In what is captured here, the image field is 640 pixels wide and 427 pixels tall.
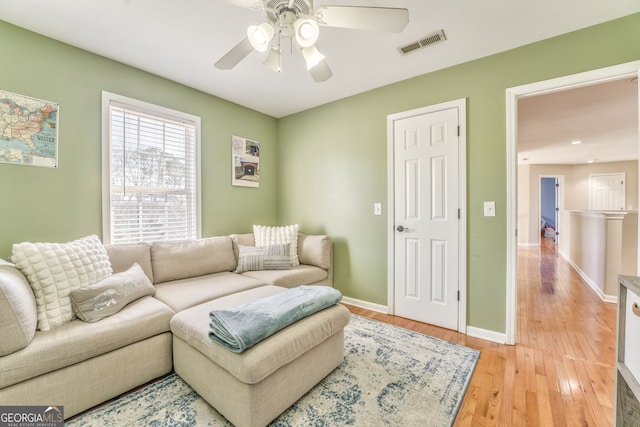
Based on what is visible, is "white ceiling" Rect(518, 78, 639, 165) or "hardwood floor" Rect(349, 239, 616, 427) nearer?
"hardwood floor" Rect(349, 239, 616, 427)

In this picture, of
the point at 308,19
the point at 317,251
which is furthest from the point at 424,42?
the point at 317,251

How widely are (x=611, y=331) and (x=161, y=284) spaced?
4.08 m

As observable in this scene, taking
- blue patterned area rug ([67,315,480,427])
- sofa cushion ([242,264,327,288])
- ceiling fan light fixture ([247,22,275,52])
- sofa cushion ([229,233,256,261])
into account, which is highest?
ceiling fan light fixture ([247,22,275,52])

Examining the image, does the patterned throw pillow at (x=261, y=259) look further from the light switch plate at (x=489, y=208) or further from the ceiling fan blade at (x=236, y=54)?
the light switch plate at (x=489, y=208)

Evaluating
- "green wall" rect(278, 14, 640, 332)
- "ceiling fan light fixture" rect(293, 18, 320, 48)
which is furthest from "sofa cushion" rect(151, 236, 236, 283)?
"ceiling fan light fixture" rect(293, 18, 320, 48)

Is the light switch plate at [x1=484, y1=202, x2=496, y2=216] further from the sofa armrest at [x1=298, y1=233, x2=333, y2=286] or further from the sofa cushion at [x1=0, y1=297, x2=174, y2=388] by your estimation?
the sofa cushion at [x1=0, y1=297, x2=174, y2=388]

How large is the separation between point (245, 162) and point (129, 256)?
66.4 inches

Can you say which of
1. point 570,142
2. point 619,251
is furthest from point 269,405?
point 570,142

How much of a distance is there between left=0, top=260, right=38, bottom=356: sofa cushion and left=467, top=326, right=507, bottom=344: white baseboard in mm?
3036

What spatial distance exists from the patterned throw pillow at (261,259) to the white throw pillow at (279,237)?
0.12 meters

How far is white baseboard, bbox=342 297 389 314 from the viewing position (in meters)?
2.95

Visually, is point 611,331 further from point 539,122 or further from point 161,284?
point 161,284

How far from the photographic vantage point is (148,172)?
8.61ft

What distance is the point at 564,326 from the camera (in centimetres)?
257
